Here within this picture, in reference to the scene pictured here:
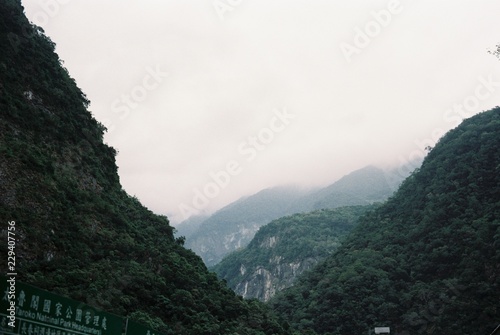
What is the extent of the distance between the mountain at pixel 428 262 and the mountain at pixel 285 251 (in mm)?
40879

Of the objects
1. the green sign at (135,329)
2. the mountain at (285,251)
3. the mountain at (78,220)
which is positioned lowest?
the green sign at (135,329)

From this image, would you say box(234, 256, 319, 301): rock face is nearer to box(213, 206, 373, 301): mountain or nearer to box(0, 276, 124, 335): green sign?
box(213, 206, 373, 301): mountain

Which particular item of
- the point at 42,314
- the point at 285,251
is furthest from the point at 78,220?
the point at 285,251

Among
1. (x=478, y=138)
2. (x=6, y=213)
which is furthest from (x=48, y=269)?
(x=478, y=138)

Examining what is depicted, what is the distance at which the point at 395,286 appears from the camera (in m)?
70.6

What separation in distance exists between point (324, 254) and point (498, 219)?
67.3 m

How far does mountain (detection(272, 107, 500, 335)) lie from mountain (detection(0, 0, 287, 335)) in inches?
837

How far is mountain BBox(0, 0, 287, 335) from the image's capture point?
1233 inches

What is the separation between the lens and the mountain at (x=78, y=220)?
31312mm

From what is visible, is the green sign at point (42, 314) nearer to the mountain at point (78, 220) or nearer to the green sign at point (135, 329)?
the green sign at point (135, 329)

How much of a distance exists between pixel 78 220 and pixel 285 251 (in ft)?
354

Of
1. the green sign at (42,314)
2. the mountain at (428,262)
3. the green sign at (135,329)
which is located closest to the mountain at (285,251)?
the mountain at (428,262)

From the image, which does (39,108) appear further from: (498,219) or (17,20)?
(498,219)

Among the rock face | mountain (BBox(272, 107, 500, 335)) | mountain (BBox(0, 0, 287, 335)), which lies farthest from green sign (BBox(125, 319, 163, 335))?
the rock face
